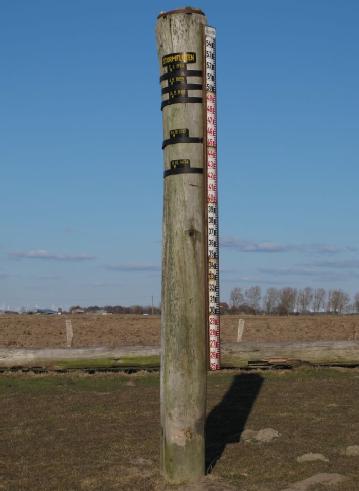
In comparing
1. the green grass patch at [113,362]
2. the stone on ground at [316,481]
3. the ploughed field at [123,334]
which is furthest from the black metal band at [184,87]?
the ploughed field at [123,334]

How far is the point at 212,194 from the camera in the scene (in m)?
6.58

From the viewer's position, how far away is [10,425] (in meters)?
9.38

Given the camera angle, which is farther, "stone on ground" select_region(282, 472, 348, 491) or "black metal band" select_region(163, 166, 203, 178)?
"black metal band" select_region(163, 166, 203, 178)

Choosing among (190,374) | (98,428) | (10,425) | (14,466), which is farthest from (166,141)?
(10,425)

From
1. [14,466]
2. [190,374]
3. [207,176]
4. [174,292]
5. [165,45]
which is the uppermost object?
[165,45]

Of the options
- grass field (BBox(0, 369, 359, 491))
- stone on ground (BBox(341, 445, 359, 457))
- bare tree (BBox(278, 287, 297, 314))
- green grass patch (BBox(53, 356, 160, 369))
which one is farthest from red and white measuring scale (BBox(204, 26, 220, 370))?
bare tree (BBox(278, 287, 297, 314))

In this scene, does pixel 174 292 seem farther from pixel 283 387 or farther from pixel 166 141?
pixel 283 387

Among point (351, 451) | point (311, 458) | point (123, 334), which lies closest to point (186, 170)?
point (311, 458)

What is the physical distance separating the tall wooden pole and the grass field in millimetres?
504

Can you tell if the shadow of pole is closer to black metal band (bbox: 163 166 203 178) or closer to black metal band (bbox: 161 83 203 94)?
black metal band (bbox: 163 166 203 178)

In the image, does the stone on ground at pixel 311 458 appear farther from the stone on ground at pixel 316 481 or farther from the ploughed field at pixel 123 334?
the ploughed field at pixel 123 334

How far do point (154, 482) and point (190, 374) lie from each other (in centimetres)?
104

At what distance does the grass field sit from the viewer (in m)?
6.38

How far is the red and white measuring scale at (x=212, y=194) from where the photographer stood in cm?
646
